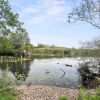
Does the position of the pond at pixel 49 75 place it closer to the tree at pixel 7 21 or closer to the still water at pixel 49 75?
the still water at pixel 49 75

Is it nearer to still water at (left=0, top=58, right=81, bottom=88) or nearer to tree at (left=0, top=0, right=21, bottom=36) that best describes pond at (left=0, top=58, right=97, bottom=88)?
still water at (left=0, top=58, right=81, bottom=88)

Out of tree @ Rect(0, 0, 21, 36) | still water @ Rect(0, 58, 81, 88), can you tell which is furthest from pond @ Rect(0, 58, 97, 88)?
tree @ Rect(0, 0, 21, 36)

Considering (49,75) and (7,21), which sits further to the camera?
(49,75)

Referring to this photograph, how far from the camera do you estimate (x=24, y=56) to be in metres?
97.0

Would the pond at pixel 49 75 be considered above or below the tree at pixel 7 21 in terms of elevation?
below

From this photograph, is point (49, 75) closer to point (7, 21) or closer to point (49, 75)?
point (49, 75)

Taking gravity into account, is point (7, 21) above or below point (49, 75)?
above

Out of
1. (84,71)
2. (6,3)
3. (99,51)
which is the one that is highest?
(6,3)

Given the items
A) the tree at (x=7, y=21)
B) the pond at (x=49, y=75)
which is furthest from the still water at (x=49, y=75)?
the tree at (x=7, y=21)

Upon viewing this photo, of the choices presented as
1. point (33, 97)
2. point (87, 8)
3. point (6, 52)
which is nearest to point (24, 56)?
point (6, 52)

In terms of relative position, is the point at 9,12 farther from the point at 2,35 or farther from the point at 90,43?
the point at 90,43

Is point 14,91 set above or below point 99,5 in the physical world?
below

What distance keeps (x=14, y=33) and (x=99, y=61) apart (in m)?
21.4

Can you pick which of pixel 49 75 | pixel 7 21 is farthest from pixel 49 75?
pixel 7 21
